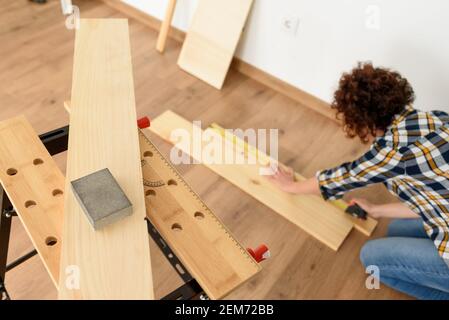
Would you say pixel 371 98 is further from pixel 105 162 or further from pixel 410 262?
pixel 105 162

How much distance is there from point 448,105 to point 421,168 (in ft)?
2.96

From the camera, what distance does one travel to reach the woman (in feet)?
4.21

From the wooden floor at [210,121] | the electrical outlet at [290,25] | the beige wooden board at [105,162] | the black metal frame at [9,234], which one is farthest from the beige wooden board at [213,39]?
the black metal frame at [9,234]

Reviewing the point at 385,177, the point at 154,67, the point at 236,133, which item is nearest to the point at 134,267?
the point at 385,177

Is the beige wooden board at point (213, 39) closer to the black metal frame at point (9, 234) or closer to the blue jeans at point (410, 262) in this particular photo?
the blue jeans at point (410, 262)

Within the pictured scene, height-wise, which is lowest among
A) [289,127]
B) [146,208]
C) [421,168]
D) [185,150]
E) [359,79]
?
[185,150]

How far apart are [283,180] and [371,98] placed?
0.62 metres

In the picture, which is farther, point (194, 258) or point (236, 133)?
point (236, 133)

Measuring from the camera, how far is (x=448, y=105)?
6.51ft

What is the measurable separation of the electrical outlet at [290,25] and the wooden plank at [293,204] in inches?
28.2

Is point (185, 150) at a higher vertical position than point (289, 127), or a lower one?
lower

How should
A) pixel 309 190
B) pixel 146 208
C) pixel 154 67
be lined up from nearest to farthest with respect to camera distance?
pixel 146 208 < pixel 309 190 < pixel 154 67

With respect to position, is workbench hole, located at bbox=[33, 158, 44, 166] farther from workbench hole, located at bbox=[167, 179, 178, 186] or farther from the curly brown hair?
the curly brown hair

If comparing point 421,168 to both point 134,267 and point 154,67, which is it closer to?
point 134,267
